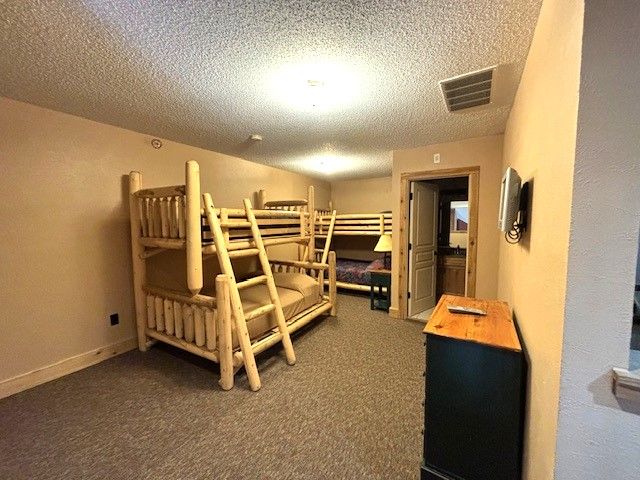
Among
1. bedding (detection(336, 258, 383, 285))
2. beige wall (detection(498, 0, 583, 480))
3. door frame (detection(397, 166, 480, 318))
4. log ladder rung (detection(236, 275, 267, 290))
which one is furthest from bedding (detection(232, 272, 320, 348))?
beige wall (detection(498, 0, 583, 480))

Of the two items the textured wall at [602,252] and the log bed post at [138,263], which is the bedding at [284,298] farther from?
the textured wall at [602,252]

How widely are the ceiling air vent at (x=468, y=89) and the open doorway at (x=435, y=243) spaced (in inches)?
59.2

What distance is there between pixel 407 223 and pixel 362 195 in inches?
99.1

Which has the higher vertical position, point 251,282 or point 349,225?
point 349,225

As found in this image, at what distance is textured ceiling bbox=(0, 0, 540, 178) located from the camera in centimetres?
127

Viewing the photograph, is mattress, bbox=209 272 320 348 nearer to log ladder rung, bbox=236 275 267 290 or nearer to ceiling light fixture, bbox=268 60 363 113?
log ladder rung, bbox=236 275 267 290

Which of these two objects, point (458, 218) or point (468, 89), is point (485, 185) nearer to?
point (468, 89)

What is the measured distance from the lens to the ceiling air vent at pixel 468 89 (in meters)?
1.84

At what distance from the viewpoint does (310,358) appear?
8.95 feet

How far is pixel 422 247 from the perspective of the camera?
4.01 m

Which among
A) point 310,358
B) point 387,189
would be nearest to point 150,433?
point 310,358

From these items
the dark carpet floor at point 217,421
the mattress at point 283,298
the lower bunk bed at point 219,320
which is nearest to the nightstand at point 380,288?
the mattress at point 283,298

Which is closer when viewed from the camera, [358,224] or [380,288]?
[380,288]

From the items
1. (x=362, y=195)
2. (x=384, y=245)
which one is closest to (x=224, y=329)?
(x=384, y=245)
